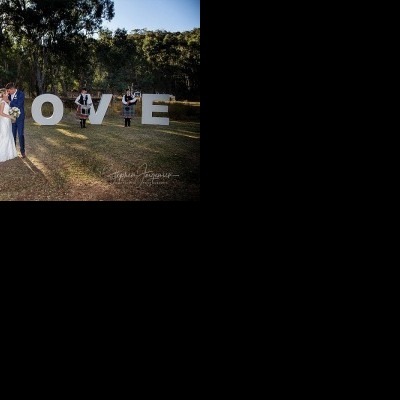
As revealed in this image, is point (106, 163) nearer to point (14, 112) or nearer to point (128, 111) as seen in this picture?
point (128, 111)

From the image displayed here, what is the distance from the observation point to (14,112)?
3.20 m

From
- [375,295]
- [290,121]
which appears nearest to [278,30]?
[290,121]

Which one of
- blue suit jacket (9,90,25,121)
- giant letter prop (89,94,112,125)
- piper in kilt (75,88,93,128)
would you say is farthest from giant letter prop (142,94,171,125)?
blue suit jacket (9,90,25,121)

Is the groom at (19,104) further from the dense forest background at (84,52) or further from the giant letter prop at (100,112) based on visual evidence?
the giant letter prop at (100,112)

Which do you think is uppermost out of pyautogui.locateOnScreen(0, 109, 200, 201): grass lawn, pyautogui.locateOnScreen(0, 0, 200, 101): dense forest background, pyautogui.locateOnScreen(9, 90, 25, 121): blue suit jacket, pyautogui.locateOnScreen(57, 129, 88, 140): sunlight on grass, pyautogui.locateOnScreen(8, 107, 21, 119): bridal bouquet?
pyautogui.locateOnScreen(0, 0, 200, 101): dense forest background

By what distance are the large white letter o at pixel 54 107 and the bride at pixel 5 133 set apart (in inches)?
13.4

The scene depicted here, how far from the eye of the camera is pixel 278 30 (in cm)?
279

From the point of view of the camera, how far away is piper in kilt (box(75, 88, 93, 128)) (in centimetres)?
317

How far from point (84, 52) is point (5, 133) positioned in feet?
3.54

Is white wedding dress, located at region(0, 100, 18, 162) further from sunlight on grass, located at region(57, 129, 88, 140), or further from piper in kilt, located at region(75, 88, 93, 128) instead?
piper in kilt, located at region(75, 88, 93, 128)

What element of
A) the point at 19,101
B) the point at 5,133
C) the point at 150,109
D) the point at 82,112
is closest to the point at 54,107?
the point at 82,112

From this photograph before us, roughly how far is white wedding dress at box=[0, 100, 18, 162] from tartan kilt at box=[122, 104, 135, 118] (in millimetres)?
1080

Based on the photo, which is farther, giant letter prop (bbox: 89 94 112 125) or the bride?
giant letter prop (bbox: 89 94 112 125)

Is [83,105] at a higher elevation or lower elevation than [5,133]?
higher
